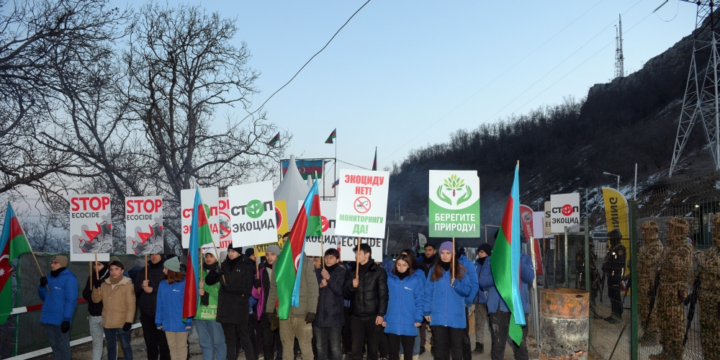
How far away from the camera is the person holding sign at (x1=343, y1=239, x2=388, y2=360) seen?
8.88 meters

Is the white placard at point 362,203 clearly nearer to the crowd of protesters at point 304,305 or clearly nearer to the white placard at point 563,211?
the crowd of protesters at point 304,305

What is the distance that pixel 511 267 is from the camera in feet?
27.3

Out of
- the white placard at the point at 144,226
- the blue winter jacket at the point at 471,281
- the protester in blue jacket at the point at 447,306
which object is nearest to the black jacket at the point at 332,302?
the protester in blue jacket at the point at 447,306

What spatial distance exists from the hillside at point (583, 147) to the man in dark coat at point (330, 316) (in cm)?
7289

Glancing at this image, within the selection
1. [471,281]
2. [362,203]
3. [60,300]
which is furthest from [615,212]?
[60,300]

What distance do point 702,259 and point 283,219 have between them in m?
7.20

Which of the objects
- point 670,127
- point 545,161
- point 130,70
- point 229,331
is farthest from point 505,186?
point 229,331

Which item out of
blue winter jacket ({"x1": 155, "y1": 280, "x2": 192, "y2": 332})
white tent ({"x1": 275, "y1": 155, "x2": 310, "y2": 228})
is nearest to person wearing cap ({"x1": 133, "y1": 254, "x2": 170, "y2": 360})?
blue winter jacket ({"x1": 155, "y1": 280, "x2": 192, "y2": 332})

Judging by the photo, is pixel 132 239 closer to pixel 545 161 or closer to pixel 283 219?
pixel 283 219

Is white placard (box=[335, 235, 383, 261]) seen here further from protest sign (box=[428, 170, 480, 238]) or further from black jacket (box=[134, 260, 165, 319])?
black jacket (box=[134, 260, 165, 319])

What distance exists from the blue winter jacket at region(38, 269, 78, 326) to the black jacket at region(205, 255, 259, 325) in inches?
81.7

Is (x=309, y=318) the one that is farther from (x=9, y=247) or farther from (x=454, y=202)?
(x=9, y=247)

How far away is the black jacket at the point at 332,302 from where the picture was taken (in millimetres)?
9188

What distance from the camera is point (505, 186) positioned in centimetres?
13675
